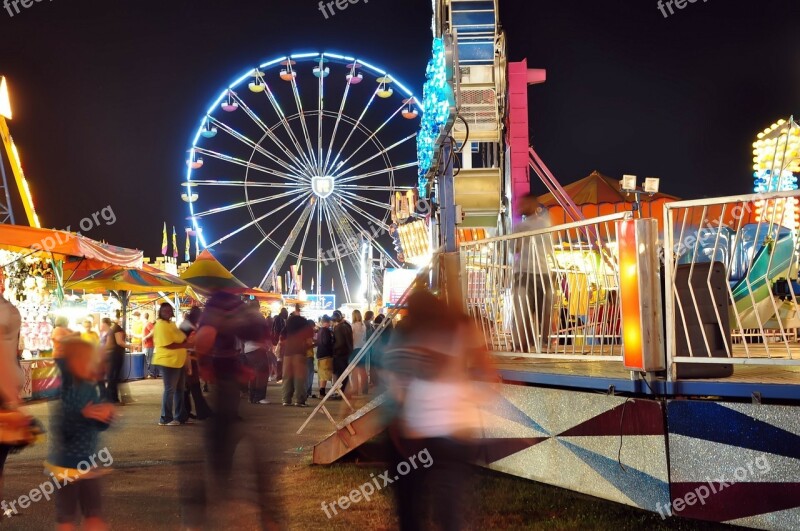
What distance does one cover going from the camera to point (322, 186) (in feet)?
Answer: 86.8

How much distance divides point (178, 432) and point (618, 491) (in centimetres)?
675

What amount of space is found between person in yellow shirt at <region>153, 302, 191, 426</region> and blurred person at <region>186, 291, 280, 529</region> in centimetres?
622

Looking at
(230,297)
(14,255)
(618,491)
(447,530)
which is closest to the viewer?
(447,530)

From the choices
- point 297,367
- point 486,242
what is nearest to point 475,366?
point 486,242

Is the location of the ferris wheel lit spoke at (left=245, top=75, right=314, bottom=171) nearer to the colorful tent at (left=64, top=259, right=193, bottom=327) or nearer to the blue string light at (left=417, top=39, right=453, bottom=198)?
the colorful tent at (left=64, top=259, right=193, bottom=327)

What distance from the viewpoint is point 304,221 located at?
26.3m

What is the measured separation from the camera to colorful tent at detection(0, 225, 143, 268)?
39.4 feet

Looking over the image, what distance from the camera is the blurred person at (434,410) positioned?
375 cm

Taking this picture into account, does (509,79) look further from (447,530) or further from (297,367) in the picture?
(447,530)

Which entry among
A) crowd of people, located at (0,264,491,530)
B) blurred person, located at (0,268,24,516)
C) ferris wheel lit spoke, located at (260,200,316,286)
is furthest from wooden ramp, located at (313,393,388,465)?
ferris wheel lit spoke, located at (260,200,316,286)

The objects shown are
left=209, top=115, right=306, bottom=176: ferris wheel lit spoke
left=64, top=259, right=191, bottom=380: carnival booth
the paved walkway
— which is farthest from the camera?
left=209, top=115, right=306, bottom=176: ferris wheel lit spoke

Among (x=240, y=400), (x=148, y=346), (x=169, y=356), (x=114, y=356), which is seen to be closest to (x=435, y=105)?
(x=240, y=400)

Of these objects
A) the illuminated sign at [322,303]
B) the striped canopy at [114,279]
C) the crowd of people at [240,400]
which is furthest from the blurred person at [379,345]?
the illuminated sign at [322,303]

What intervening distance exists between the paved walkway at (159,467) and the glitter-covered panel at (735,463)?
103 inches
